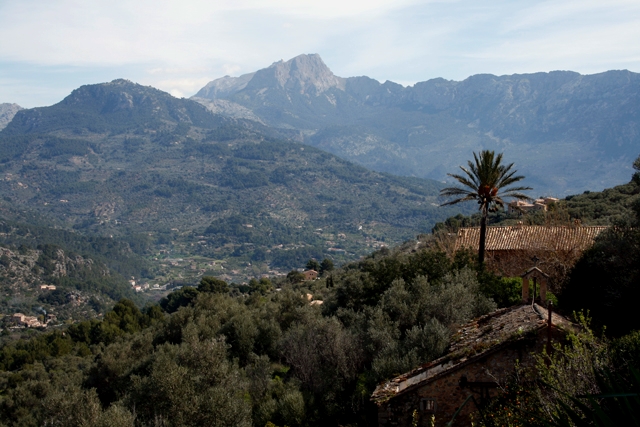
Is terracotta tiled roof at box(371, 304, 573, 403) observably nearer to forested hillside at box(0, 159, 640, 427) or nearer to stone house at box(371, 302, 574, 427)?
stone house at box(371, 302, 574, 427)

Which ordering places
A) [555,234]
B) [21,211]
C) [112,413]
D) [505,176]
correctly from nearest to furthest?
[112,413] < [505,176] < [555,234] < [21,211]

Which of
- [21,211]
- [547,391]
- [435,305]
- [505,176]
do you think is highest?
[505,176]

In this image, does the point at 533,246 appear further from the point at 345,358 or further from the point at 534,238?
the point at 345,358

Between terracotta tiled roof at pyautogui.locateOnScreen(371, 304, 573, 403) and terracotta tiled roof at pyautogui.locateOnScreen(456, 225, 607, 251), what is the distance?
9.85m

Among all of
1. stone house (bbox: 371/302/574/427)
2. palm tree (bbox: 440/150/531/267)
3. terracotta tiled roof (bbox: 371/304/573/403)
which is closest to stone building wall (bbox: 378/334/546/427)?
stone house (bbox: 371/302/574/427)

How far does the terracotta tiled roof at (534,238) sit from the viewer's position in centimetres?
2214

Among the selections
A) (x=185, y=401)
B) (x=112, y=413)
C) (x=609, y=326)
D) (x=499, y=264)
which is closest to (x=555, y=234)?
(x=499, y=264)

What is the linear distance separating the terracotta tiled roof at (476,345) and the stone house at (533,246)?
8.86m

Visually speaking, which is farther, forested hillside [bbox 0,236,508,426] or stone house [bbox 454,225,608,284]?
stone house [bbox 454,225,608,284]

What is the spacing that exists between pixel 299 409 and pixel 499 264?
48.6ft

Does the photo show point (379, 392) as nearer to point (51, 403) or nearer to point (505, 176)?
point (51, 403)

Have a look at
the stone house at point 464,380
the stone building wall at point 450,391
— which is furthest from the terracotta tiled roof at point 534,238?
the stone building wall at point 450,391

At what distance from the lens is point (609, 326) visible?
549 inches

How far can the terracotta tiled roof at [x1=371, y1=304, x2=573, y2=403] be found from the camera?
34.6 feet
